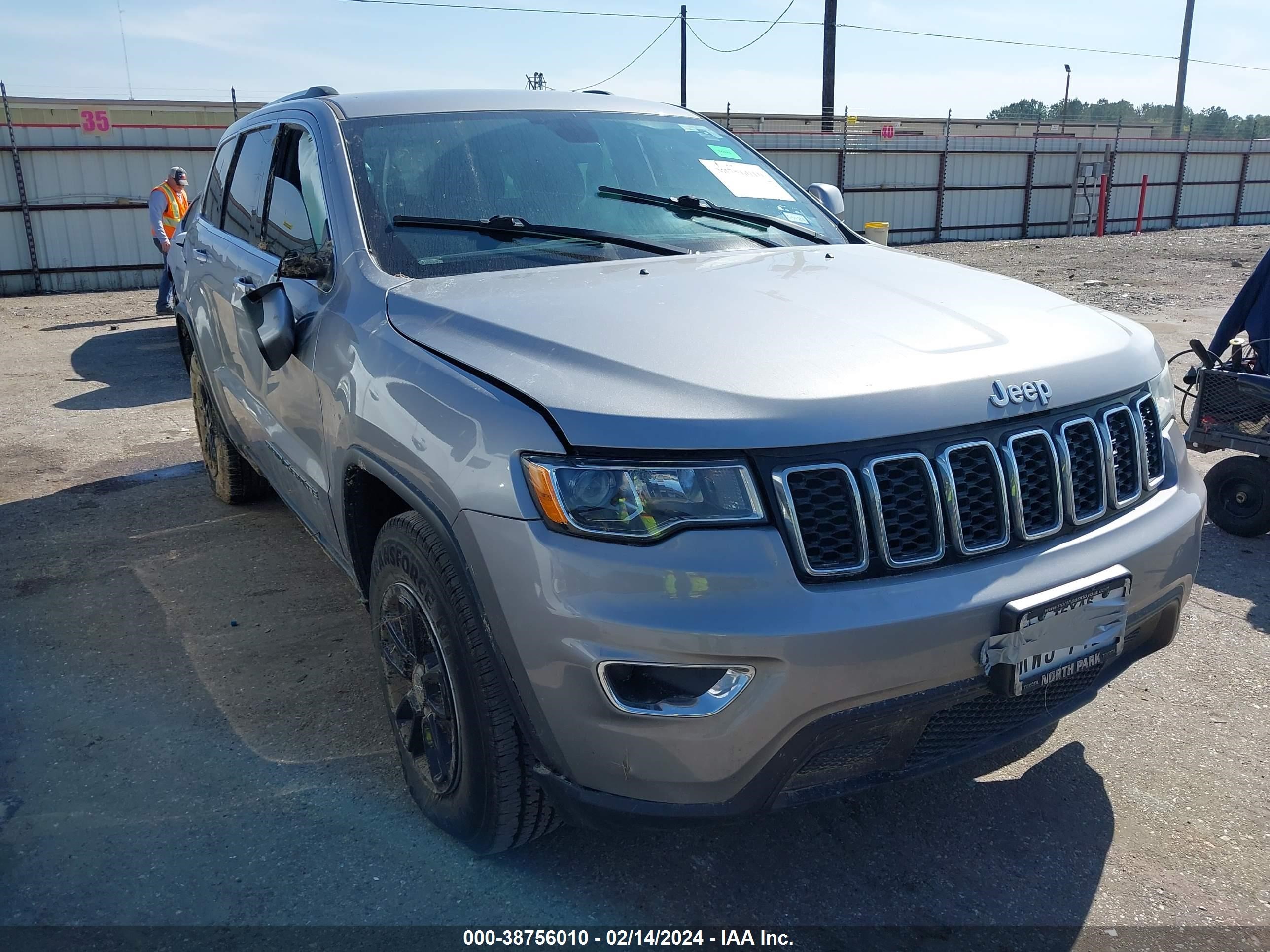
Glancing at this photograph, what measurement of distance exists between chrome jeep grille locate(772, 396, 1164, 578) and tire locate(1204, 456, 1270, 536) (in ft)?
9.38

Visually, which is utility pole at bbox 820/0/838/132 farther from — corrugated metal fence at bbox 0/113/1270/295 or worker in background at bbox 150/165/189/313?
worker in background at bbox 150/165/189/313

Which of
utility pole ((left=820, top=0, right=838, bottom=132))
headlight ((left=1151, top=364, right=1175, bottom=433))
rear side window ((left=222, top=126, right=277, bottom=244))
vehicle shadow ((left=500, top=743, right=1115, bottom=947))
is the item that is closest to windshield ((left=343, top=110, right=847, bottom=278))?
rear side window ((left=222, top=126, right=277, bottom=244))

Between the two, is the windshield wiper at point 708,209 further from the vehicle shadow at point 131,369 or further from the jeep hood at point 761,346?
the vehicle shadow at point 131,369

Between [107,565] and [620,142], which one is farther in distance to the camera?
[107,565]

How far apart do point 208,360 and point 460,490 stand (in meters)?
3.10

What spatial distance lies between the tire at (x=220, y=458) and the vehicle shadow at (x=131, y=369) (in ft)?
9.05

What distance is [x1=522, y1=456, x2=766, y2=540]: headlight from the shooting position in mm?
2006

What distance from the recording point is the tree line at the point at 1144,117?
4769 cm

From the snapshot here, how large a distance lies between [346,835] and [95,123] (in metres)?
15.9

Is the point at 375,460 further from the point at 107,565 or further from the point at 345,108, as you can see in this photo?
the point at 107,565

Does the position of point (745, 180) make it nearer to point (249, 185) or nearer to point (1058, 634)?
point (249, 185)

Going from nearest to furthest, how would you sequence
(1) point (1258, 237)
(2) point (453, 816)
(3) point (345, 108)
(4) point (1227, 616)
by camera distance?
(2) point (453, 816) → (3) point (345, 108) → (4) point (1227, 616) → (1) point (1258, 237)

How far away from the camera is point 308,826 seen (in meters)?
2.72

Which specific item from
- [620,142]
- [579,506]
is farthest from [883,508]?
[620,142]
